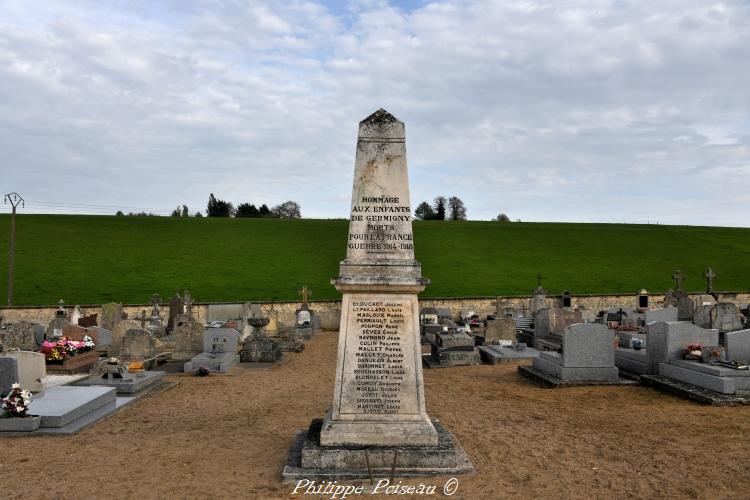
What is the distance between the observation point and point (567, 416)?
9.11 m

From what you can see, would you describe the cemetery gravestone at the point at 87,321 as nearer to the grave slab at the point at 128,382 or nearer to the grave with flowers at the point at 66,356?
the grave with flowers at the point at 66,356

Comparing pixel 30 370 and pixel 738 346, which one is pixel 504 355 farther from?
pixel 30 370

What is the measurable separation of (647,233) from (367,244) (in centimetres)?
7401

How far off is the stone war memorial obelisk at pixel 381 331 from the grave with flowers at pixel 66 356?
1092 centimetres

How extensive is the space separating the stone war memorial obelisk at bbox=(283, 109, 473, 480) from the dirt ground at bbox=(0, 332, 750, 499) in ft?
1.66

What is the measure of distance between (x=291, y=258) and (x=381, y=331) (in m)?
45.0

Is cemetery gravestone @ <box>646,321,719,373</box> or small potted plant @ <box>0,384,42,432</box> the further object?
cemetery gravestone @ <box>646,321,719,373</box>

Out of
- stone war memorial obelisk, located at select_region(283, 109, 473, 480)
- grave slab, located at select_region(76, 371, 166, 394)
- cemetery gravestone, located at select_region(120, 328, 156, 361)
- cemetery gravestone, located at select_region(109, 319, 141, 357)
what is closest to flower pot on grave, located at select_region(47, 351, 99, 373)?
cemetery gravestone, located at select_region(120, 328, 156, 361)

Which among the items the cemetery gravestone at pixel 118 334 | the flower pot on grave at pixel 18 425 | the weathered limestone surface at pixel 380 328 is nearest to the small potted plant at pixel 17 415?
the flower pot on grave at pixel 18 425

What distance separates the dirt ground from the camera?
19.2ft

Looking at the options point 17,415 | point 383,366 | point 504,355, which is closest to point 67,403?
point 17,415

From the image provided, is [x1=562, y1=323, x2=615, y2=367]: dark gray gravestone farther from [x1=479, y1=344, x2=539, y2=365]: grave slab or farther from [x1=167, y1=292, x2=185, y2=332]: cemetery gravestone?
[x1=167, y1=292, x2=185, y2=332]: cemetery gravestone

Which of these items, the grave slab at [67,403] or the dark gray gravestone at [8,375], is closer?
the grave slab at [67,403]

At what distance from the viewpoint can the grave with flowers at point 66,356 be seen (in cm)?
1426
